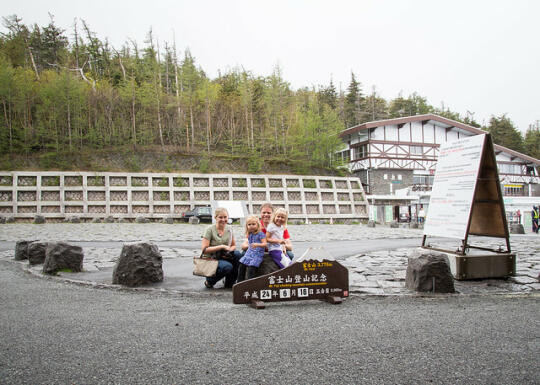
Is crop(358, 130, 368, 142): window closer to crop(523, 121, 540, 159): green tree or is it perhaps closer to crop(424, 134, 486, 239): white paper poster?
crop(424, 134, 486, 239): white paper poster

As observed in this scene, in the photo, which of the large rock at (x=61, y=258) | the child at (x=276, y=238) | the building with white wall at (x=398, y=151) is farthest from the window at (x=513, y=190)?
the large rock at (x=61, y=258)

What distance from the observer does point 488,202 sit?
709 cm

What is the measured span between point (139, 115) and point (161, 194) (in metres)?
11.2

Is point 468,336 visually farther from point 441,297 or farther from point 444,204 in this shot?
point 444,204

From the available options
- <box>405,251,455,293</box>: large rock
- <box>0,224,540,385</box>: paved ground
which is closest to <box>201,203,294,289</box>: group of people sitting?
<box>0,224,540,385</box>: paved ground

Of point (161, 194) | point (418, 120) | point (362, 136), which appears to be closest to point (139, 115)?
point (161, 194)

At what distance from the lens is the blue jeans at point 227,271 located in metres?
6.27

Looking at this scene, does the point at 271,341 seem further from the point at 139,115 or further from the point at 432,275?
the point at 139,115

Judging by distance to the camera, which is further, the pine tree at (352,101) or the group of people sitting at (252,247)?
the pine tree at (352,101)

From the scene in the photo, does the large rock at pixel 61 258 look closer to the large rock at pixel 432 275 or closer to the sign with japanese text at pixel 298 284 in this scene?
the sign with japanese text at pixel 298 284

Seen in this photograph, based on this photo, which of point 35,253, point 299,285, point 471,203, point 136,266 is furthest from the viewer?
point 35,253

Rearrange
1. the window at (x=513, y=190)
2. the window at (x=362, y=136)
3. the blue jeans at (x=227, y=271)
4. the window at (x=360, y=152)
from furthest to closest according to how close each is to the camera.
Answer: the window at (x=513, y=190) → the window at (x=360, y=152) → the window at (x=362, y=136) → the blue jeans at (x=227, y=271)

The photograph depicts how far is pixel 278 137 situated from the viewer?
42531 millimetres

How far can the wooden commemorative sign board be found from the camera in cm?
513
